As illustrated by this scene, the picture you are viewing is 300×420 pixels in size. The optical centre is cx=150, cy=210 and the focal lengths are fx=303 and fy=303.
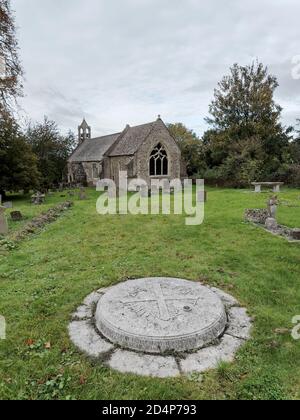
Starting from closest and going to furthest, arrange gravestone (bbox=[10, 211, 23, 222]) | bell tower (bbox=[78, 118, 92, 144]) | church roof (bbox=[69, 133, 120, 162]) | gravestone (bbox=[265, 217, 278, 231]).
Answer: gravestone (bbox=[265, 217, 278, 231]), gravestone (bbox=[10, 211, 23, 222]), church roof (bbox=[69, 133, 120, 162]), bell tower (bbox=[78, 118, 92, 144])

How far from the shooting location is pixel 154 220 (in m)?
12.8

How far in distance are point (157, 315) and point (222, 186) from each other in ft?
87.3

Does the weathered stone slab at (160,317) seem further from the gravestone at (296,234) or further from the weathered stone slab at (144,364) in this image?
the gravestone at (296,234)

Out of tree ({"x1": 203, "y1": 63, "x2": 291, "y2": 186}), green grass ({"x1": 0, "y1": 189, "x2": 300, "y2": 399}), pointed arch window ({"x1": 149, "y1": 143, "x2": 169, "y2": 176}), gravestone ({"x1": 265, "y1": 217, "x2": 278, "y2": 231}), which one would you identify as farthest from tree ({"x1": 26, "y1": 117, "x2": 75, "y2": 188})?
gravestone ({"x1": 265, "y1": 217, "x2": 278, "y2": 231})

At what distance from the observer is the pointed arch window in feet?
102

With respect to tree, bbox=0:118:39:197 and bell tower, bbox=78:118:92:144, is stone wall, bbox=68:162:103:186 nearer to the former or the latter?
bell tower, bbox=78:118:92:144

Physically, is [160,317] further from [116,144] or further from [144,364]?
[116,144]

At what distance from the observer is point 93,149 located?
4088 centimetres

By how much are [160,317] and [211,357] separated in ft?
2.92

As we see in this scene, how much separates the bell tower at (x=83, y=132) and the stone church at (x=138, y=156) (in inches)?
422

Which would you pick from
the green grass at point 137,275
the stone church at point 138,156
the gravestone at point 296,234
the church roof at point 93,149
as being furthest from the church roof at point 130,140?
the gravestone at point 296,234

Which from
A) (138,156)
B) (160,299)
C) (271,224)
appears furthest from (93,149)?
(160,299)

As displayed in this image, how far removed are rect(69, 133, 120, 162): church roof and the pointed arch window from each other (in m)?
8.05
